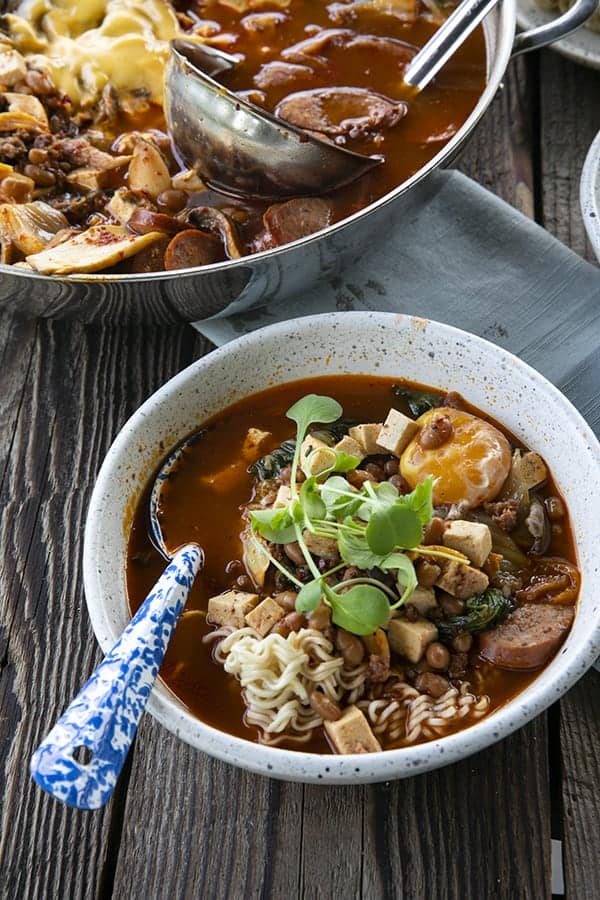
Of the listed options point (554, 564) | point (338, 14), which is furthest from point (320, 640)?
point (338, 14)

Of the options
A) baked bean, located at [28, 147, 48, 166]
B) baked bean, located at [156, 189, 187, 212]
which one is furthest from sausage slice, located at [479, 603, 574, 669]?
baked bean, located at [28, 147, 48, 166]

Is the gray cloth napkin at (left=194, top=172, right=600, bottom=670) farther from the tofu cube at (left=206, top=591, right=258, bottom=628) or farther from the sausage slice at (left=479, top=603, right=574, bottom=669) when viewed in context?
the tofu cube at (left=206, top=591, right=258, bottom=628)

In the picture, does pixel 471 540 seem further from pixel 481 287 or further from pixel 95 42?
pixel 95 42

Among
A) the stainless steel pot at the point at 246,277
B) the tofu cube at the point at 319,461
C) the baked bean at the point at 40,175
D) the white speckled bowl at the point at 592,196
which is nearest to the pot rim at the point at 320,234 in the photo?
the stainless steel pot at the point at 246,277

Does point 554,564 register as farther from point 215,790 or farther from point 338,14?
point 338,14

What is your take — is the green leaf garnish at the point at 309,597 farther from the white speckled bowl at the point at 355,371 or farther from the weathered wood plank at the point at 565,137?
the weathered wood plank at the point at 565,137
